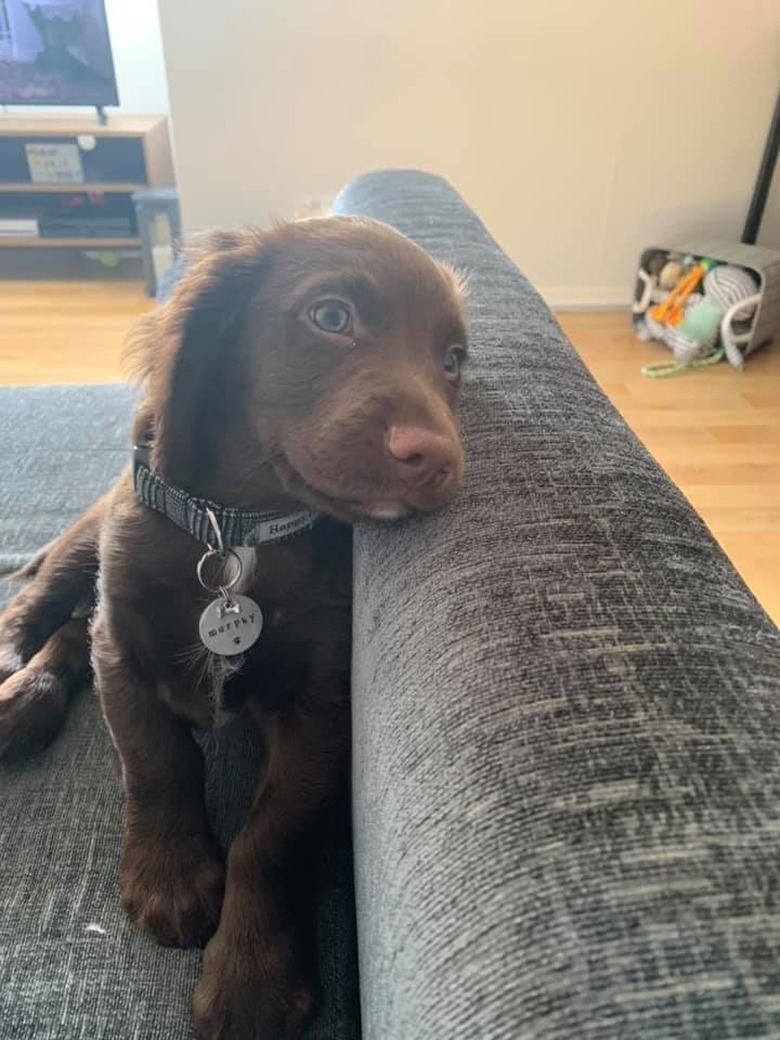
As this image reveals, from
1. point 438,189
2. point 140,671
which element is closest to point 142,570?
point 140,671

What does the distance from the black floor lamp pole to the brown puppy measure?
304 centimetres

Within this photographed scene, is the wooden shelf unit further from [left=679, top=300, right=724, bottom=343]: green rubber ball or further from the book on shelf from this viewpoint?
[left=679, top=300, right=724, bottom=343]: green rubber ball

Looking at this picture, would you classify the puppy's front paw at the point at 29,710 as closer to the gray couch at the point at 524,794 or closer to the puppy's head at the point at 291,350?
the gray couch at the point at 524,794

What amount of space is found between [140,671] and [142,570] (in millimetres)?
115

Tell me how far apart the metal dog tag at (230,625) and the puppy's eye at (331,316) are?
269mm

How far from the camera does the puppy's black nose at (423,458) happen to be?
25.7 inches

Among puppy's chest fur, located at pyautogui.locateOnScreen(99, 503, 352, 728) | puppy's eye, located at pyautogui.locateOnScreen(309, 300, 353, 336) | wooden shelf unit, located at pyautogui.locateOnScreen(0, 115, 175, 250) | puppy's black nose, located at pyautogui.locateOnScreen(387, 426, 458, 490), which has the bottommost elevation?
wooden shelf unit, located at pyautogui.locateOnScreen(0, 115, 175, 250)

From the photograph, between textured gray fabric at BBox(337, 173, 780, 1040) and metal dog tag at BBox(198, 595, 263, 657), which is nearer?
textured gray fabric at BBox(337, 173, 780, 1040)

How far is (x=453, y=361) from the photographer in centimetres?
88

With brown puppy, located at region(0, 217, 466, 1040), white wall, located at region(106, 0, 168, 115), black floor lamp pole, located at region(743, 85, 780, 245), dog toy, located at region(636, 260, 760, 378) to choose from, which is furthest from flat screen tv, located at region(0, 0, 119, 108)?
brown puppy, located at region(0, 217, 466, 1040)

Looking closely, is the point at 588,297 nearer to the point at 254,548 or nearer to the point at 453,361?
the point at 453,361

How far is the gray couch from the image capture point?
371 millimetres

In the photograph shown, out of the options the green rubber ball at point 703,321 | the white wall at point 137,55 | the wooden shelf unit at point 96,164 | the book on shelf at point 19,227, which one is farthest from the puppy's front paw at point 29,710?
the white wall at point 137,55

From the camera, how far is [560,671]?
1.61 ft
